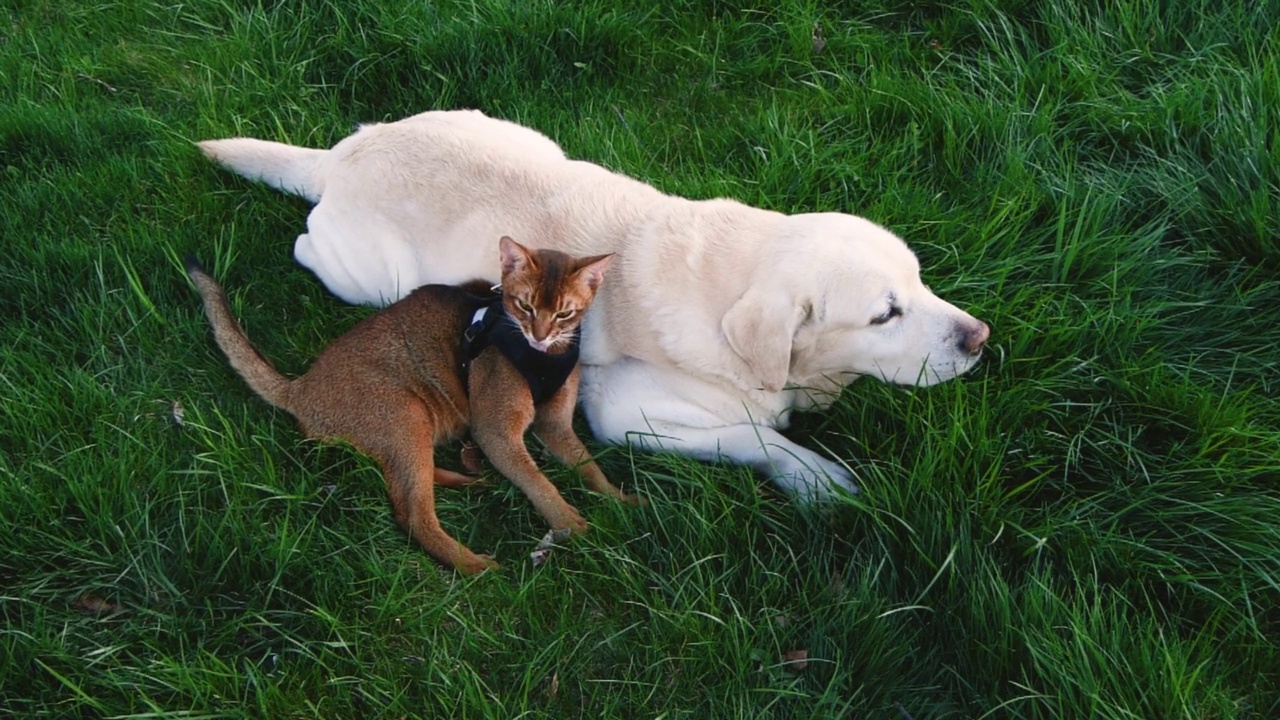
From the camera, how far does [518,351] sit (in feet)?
11.1

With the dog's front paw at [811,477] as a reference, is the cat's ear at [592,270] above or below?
above

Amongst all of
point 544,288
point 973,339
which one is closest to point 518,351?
point 544,288

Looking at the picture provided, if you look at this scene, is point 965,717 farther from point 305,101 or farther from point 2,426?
point 305,101

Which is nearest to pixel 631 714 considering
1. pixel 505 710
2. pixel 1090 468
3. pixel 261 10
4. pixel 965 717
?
pixel 505 710

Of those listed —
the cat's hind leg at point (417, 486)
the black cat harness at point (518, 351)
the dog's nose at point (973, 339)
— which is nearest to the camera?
the cat's hind leg at point (417, 486)

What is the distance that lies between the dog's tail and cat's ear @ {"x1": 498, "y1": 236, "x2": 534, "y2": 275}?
1.34m

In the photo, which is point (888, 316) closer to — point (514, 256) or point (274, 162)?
point (514, 256)

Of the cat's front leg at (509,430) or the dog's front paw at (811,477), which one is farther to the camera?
the cat's front leg at (509,430)

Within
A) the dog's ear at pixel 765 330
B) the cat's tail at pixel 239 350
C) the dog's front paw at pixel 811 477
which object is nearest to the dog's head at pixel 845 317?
the dog's ear at pixel 765 330

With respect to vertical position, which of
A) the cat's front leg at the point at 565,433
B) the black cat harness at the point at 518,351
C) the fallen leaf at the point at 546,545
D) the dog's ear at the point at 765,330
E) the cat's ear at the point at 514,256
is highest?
the cat's ear at the point at 514,256

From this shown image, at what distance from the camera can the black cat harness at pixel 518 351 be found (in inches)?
134

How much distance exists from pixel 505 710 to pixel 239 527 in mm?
1000

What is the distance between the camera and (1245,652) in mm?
2750

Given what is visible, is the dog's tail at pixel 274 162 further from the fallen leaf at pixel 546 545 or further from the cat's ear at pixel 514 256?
the fallen leaf at pixel 546 545
